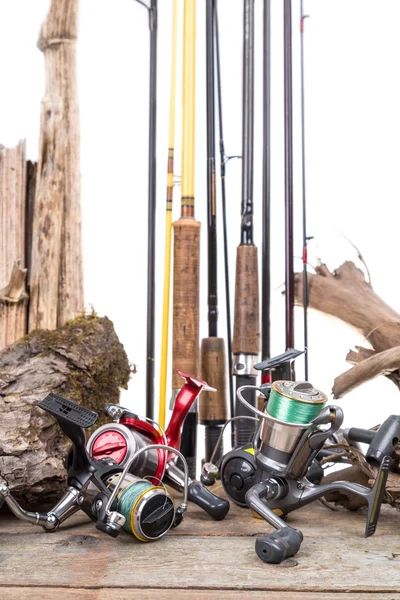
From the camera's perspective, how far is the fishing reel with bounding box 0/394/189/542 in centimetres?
135

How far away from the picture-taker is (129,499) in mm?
1361

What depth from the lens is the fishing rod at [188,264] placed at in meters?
2.00

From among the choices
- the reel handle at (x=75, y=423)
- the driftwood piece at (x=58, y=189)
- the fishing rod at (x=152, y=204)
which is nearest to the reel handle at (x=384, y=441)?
the reel handle at (x=75, y=423)

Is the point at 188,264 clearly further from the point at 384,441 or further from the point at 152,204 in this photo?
the point at 384,441

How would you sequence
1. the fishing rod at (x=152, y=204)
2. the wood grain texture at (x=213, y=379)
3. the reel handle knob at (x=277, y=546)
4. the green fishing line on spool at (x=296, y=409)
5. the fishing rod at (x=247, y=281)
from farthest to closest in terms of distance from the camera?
the fishing rod at (x=152, y=204) → the wood grain texture at (x=213, y=379) → the fishing rod at (x=247, y=281) → the green fishing line on spool at (x=296, y=409) → the reel handle knob at (x=277, y=546)

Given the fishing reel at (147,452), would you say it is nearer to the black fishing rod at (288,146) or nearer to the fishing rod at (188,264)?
the fishing rod at (188,264)

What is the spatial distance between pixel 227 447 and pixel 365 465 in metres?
1.14

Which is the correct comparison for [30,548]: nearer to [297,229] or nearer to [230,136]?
[297,229]

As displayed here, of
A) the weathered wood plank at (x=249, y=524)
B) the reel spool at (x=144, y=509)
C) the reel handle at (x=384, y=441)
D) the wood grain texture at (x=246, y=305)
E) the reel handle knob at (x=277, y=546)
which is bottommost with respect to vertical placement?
the weathered wood plank at (x=249, y=524)

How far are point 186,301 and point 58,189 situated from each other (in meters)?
0.64

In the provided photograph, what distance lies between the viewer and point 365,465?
1.61 meters

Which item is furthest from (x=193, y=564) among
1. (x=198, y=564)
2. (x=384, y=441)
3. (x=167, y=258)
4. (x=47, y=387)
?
(x=167, y=258)

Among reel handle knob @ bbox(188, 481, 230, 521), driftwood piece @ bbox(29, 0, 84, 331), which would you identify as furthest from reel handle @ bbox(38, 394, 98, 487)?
driftwood piece @ bbox(29, 0, 84, 331)

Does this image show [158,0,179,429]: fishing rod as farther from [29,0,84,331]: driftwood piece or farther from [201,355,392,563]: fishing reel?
[201,355,392,563]: fishing reel
